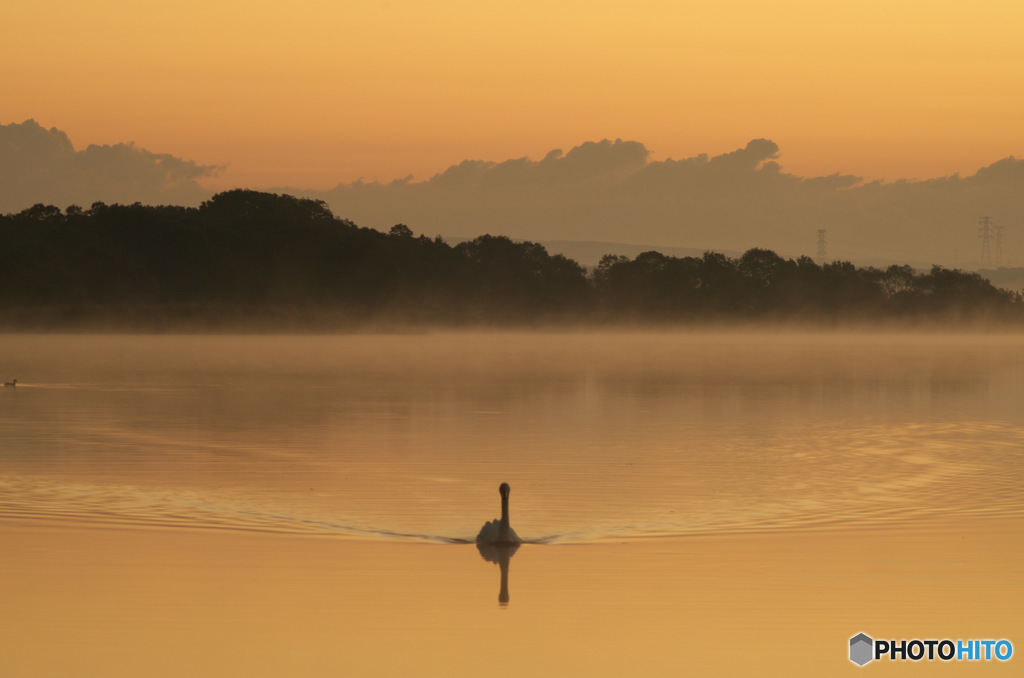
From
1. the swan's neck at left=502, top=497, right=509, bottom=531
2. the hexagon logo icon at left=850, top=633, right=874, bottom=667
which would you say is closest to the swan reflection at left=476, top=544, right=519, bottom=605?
the swan's neck at left=502, top=497, right=509, bottom=531

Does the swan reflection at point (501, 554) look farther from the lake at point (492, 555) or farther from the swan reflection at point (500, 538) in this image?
the lake at point (492, 555)

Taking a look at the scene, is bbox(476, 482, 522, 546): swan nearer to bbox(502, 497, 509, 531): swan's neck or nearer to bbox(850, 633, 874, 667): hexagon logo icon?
bbox(502, 497, 509, 531): swan's neck

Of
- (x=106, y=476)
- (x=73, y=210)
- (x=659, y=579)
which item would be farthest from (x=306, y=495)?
(x=73, y=210)

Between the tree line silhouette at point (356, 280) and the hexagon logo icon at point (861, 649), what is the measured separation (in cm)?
11928

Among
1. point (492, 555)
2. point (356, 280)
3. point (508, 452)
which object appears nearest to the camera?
point (492, 555)

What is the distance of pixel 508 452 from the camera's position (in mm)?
24391

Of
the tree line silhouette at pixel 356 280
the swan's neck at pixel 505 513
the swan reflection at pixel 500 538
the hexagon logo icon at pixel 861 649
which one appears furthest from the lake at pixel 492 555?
the tree line silhouette at pixel 356 280

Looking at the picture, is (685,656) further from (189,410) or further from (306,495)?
(189,410)

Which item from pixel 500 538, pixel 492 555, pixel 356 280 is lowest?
pixel 492 555

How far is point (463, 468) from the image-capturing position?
72.3 feet

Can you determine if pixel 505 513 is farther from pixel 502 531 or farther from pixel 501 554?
pixel 501 554

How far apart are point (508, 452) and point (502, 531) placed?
947 cm

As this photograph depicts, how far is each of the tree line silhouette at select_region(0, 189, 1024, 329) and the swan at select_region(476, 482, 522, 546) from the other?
4505 inches

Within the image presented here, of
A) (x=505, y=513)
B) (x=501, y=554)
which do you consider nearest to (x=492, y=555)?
(x=501, y=554)
